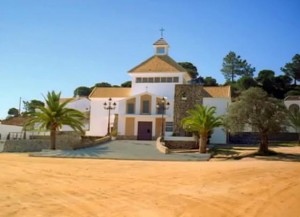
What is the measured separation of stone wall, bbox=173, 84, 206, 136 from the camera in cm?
4414

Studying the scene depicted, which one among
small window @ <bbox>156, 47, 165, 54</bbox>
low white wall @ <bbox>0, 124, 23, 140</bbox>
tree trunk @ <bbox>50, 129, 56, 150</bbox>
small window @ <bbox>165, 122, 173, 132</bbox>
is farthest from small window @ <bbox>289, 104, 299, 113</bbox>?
low white wall @ <bbox>0, 124, 23, 140</bbox>

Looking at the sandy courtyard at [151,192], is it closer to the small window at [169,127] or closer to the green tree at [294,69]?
the small window at [169,127]

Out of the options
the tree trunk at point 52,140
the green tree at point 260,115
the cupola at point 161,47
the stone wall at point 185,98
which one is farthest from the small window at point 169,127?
the tree trunk at point 52,140

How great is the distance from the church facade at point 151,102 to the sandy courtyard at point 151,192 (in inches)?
986

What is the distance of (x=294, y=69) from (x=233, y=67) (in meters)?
16.6

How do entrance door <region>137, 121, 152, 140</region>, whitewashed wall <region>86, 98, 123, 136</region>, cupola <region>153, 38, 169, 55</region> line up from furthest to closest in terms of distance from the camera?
cupola <region>153, 38, 169, 55</region>
whitewashed wall <region>86, 98, 123, 136</region>
entrance door <region>137, 121, 152, 140</region>

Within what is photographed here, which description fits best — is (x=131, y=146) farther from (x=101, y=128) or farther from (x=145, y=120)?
(x=101, y=128)

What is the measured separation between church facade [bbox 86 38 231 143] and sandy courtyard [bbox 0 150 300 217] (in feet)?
82.2

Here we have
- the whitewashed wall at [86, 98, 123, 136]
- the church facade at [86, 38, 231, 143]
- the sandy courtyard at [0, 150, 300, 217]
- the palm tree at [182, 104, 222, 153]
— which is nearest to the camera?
the sandy courtyard at [0, 150, 300, 217]

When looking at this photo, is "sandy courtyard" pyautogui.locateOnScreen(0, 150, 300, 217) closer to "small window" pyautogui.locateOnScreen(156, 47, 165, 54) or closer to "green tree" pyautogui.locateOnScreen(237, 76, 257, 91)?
"small window" pyautogui.locateOnScreen(156, 47, 165, 54)

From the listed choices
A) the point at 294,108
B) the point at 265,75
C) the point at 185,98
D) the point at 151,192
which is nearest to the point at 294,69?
the point at 265,75

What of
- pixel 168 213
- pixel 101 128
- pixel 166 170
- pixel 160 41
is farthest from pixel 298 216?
pixel 160 41

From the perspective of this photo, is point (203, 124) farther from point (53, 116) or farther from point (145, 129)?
point (145, 129)

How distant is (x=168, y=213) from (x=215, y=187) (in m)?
4.27
